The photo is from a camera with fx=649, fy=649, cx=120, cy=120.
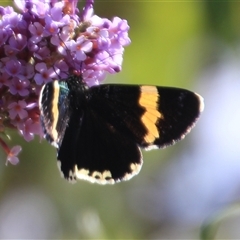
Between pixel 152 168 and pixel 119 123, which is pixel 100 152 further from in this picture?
pixel 152 168

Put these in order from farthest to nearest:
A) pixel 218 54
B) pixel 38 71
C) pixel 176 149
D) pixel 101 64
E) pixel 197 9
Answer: pixel 176 149
pixel 218 54
pixel 197 9
pixel 101 64
pixel 38 71

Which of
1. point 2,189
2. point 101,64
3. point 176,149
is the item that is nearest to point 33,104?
point 101,64

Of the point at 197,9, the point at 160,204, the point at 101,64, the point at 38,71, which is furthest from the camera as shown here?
the point at 160,204

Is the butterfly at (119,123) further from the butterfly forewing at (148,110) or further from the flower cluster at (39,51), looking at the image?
the flower cluster at (39,51)

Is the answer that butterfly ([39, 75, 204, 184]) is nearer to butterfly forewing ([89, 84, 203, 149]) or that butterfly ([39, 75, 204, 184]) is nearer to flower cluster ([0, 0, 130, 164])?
butterfly forewing ([89, 84, 203, 149])

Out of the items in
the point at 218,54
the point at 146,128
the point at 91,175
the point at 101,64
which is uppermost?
the point at 218,54

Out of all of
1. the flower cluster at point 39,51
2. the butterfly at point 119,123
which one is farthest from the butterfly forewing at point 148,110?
the flower cluster at point 39,51

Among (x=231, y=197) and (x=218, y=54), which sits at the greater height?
(x=218, y=54)

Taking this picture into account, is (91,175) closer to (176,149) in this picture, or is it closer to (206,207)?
(176,149)
